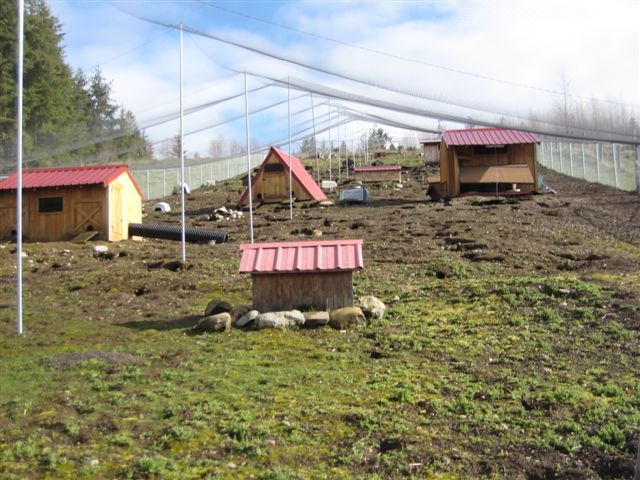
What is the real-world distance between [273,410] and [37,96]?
91.0ft

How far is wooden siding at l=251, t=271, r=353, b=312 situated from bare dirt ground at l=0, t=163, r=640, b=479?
38.2 inches

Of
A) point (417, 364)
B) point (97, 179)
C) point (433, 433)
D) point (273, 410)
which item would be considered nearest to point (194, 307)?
point (417, 364)

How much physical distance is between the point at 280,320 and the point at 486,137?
895 inches

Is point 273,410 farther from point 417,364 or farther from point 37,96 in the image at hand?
point 37,96

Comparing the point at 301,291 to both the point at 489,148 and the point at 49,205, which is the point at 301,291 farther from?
the point at 489,148

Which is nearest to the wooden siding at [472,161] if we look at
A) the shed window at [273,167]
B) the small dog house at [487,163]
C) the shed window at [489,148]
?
the small dog house at [487,163]

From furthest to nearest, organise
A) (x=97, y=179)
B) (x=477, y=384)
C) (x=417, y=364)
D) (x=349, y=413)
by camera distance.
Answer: (x=97, y=179) < (x=417, y=364) < (x=477, y=384) < (x=349, y=413)

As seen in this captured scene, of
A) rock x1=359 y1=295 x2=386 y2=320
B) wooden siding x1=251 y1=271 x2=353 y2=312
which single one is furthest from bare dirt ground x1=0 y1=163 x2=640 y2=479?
wooden siding x1=251 y1=271 x2=353 y2=312

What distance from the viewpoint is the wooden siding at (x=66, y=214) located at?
80.6 ft

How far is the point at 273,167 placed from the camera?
34.7 meters

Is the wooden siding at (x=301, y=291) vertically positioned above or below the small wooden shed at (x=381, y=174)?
below

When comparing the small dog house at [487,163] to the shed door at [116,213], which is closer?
the shed door at [116,213]

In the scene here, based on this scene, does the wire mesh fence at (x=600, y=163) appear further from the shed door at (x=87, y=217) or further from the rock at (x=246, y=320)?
the rock at (x=246, y=320)

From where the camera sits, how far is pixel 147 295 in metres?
14.6
